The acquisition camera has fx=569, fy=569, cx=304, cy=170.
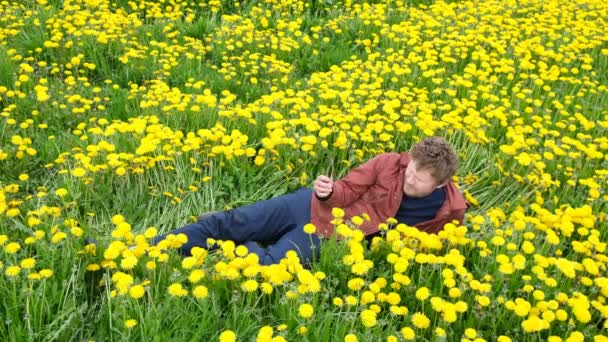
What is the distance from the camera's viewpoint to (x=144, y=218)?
12.5 feet

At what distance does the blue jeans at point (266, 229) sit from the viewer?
131 inches

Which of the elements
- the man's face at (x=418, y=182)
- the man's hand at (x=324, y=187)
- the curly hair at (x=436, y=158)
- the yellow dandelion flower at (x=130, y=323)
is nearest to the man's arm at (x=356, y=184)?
the man's hand at (x=324, y=187)

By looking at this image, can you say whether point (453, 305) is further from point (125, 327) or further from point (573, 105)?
point (573, 105)

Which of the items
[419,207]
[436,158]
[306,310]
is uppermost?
[436,158]

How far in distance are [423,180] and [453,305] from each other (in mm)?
A: 886

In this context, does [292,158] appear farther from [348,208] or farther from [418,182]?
[418,182]

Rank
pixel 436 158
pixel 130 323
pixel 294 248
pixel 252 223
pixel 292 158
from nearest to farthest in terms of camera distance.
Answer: pixel 130 323 < pixel 436 158 < pixel 294 248 < pixel 252 223 < pixel 292 158

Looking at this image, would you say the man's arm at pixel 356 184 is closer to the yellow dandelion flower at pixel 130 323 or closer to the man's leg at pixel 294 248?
the man's leg at pixel 294 248

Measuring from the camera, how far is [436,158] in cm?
322

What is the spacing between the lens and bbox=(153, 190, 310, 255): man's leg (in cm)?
338

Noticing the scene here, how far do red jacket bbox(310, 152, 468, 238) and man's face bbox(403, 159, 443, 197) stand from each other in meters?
0.08

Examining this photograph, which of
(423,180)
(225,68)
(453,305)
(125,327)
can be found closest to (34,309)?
(125,327)

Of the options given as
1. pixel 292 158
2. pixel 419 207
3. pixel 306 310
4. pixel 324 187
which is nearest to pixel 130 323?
pixel 306 310

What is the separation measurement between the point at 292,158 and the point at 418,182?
4.02ft
